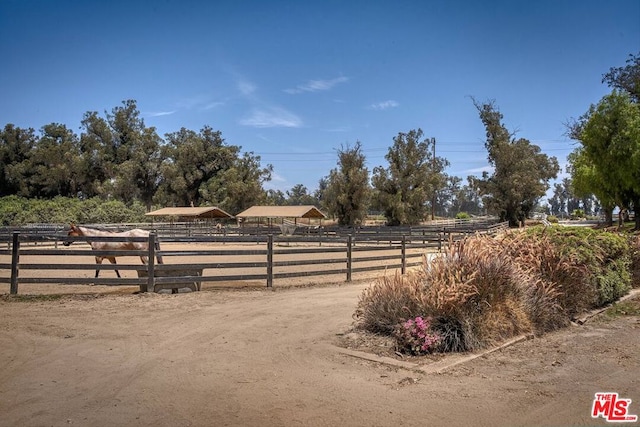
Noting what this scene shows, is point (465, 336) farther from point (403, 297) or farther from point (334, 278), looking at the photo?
point (334, 278)

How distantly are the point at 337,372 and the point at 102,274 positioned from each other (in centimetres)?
1183

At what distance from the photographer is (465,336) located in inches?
255

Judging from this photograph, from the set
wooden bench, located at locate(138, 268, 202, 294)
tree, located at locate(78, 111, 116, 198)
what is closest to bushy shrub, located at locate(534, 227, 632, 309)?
wooden bench, located at locate(138, 268, 202, 294)

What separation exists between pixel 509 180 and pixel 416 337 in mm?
53598

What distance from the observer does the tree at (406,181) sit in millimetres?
55531

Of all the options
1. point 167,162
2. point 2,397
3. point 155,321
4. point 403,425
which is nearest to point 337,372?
point 403,425

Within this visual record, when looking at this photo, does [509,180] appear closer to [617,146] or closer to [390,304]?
[617,146]

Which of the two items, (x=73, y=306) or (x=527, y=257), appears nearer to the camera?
(x=527, y=257)

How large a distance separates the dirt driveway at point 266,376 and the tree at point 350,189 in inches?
1789

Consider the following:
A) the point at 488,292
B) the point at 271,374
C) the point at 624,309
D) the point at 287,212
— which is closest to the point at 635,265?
the point at 624,309

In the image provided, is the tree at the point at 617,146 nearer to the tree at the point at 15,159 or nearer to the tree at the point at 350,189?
the tree at the point at 350,189

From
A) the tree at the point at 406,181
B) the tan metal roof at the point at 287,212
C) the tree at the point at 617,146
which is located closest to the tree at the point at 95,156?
the tan metal roof at the point at 287,212
